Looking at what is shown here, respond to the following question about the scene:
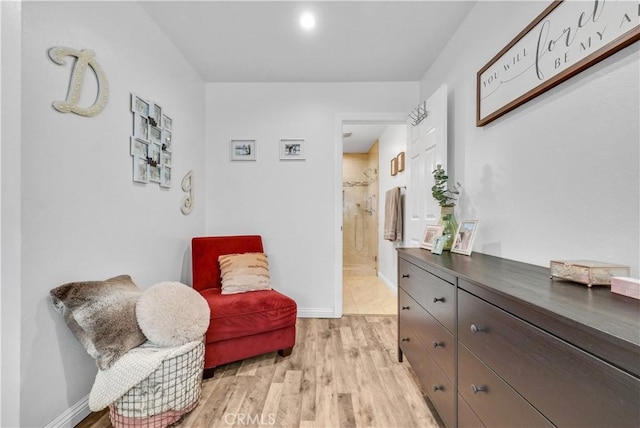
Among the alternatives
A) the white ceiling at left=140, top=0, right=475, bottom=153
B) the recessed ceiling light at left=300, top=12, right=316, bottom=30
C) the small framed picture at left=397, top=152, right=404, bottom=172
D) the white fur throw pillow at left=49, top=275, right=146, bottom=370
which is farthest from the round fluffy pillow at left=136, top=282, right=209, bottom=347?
the small framed picture at left=397, top=152, right=404, bottom=172

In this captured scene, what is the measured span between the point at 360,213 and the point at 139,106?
13.4 feet

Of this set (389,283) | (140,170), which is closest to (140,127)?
(140,170)

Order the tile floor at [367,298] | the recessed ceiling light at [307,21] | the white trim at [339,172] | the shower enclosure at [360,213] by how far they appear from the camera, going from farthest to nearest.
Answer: the shower enclosure at [360,213]
the tile floor at [367,298]
the white trim at [339,172]
the recessed ceiling light at [307,21]

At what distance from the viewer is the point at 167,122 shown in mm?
2094

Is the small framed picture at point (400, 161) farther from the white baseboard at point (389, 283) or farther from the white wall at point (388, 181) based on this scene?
the white baseboard at point (389, 283)

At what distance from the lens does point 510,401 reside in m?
0.79

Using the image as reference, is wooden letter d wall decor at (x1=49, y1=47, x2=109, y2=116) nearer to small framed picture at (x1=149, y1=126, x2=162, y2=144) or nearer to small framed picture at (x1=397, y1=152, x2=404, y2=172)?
small framed picture at (x1=149, y1=126, x2=162, y2=144)

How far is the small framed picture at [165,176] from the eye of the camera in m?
2.01

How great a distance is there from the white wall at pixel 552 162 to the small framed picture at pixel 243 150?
1.93m

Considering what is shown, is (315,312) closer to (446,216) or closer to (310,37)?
(446,216)

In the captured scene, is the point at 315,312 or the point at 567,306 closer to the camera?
the point at 567,306

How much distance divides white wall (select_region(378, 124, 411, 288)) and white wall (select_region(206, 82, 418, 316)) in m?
0.81

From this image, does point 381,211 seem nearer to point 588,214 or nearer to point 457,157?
point 457,157

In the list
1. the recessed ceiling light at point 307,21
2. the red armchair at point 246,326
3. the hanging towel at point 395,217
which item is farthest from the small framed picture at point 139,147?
the hanging towel at point 395,217
